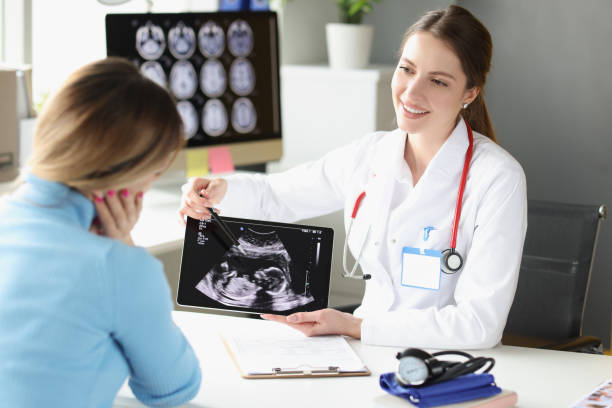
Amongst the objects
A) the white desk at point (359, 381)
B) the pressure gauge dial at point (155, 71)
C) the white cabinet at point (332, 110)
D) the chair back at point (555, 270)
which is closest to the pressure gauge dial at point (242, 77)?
the pressure gauge dial at point (155, 71)

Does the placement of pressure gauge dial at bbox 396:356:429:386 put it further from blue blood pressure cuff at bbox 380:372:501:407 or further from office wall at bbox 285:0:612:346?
office wall at bbox 285:0:612:346

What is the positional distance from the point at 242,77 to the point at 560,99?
1441 mm

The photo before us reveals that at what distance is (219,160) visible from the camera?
2566 mm

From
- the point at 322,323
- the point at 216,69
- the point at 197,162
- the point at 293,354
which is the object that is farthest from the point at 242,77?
the point at 293,354

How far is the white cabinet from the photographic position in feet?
10.1

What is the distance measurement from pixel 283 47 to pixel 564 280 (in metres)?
1.68

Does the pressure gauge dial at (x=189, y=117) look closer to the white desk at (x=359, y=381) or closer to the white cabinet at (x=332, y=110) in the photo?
the white cabinet at (x=332, y=110)

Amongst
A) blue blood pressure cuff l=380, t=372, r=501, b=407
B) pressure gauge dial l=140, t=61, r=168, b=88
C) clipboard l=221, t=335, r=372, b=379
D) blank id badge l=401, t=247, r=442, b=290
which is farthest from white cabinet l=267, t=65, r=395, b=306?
blue blood pressure cuff l=380, t=372, r=501, b=407

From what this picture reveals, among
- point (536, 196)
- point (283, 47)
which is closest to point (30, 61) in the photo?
point (283, 47)

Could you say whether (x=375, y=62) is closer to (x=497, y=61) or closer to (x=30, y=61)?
(x=497, y=61)

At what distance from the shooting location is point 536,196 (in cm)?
338

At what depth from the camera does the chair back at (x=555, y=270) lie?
2061 mm

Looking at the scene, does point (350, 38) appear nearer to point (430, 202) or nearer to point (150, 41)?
point (150, 41)

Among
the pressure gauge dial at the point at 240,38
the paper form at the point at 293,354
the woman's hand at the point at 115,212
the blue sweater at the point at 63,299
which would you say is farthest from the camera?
the pressure gauge dial at the point at 240,38
